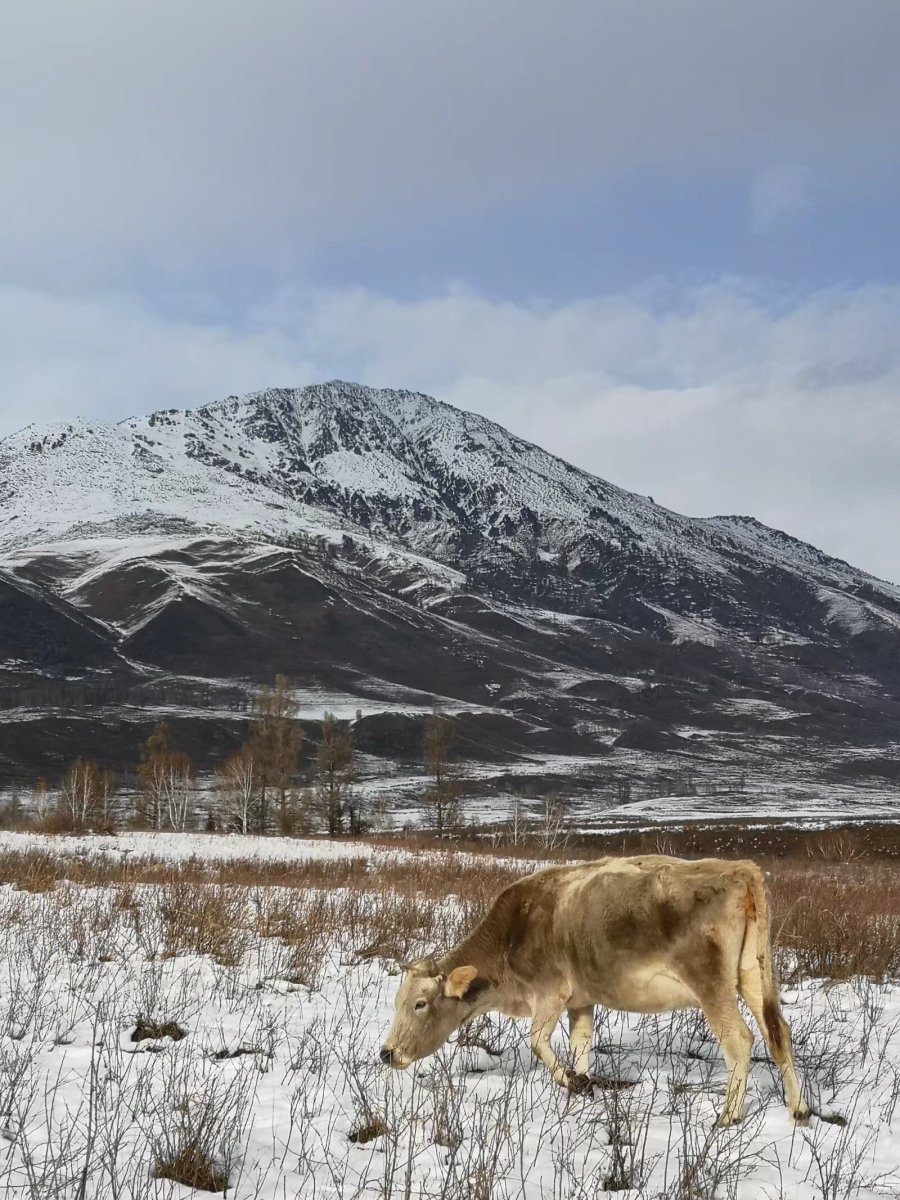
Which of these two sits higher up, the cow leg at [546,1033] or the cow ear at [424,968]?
the cow ear at [424,968]

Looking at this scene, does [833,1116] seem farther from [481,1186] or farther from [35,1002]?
[35,1002]

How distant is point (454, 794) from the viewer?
83.2 metres

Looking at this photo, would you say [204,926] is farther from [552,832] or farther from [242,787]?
[242,787]

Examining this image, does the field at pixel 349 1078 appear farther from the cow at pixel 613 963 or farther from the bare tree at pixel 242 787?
the bare tree at pixel 242 787

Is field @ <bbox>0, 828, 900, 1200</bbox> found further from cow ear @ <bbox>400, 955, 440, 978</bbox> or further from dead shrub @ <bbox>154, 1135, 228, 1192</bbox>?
cow ear @ <bbox>400, 955, 440, 978</bbox>

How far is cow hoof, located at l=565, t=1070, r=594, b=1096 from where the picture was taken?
5.98 metres

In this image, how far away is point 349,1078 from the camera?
620cm

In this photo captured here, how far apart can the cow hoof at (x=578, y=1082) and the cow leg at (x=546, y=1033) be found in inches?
2.1

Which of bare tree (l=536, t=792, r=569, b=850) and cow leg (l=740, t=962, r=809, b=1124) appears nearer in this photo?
cow leg (l=740, t=962, r=809, b=1124)

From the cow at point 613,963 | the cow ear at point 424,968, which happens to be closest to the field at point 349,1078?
the cow at point 613,963

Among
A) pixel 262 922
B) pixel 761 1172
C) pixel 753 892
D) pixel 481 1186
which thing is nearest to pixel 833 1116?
pixel 761 1172

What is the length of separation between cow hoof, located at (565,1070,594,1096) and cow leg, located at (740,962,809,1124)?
120cm

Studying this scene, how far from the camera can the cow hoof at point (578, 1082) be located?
5.98 metres

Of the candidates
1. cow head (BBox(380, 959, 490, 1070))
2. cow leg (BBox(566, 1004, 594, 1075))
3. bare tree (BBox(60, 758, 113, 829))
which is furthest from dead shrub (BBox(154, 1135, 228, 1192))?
bare tree (BBox(60, 758, 113, 829))
